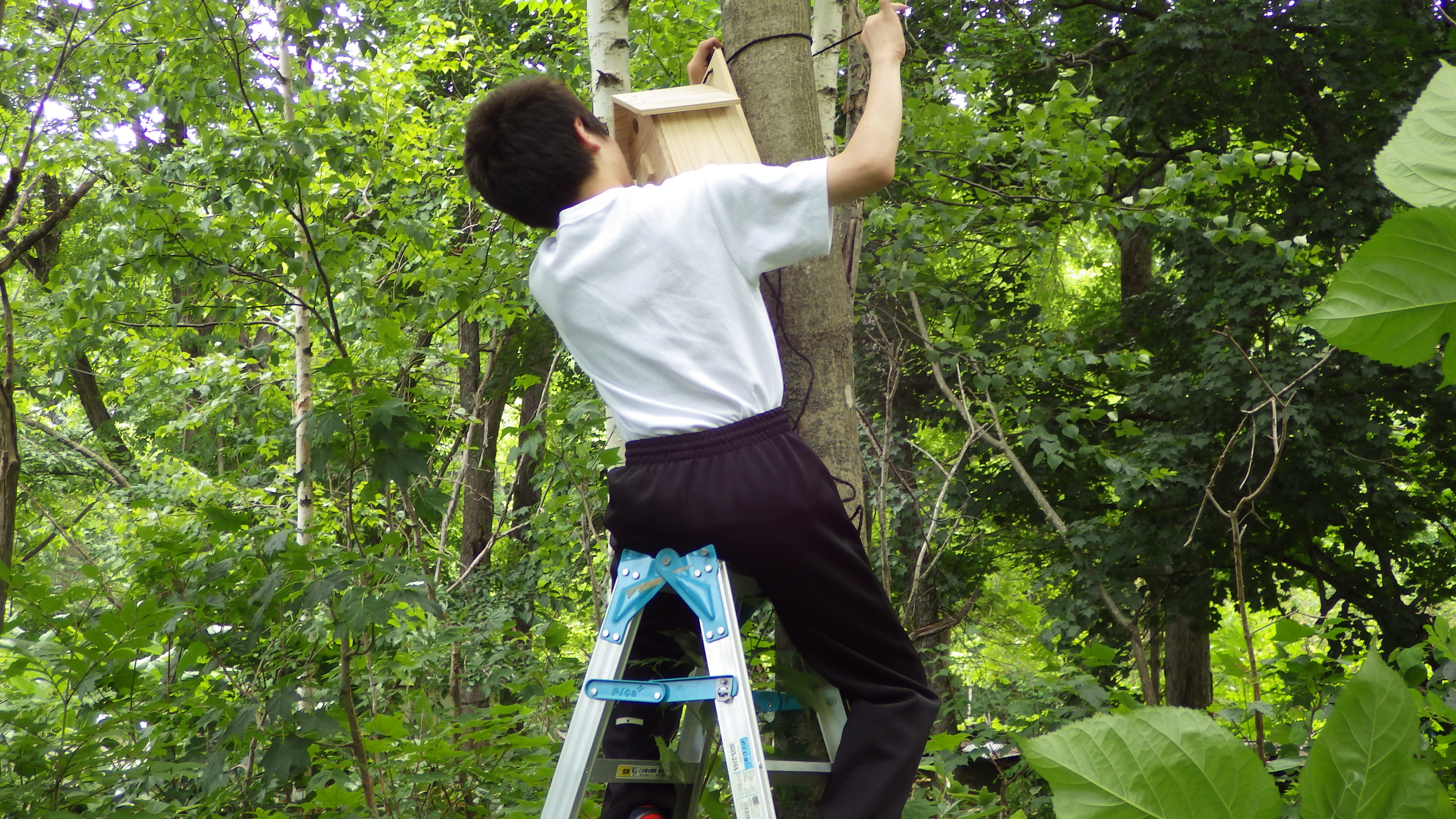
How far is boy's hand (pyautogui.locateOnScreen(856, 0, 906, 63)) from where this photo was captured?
1.86m

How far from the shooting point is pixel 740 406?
66.5 inches

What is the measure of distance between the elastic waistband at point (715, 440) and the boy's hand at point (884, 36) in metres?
0.73

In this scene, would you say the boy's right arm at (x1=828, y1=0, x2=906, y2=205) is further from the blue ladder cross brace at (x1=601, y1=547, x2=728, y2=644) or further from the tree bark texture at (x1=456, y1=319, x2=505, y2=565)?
the tree bark texture at (x1=456, y1=319, x2=505, y2=565)

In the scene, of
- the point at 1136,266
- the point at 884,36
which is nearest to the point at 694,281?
the point at 884,36

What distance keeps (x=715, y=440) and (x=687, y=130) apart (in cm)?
72

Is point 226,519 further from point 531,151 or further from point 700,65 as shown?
point 700,65

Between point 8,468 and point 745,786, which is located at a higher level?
point 8,468

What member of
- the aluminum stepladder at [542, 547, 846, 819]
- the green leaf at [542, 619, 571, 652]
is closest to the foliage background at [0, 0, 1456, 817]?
the green leaf at [542, 619, 571, 652]

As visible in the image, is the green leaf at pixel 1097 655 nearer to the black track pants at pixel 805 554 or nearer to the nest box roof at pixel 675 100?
the black track pants at pixel 805 554

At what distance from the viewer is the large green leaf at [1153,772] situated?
0.37m

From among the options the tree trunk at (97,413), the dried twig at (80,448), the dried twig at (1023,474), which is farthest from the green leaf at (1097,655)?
the tree trunk at (97,413)

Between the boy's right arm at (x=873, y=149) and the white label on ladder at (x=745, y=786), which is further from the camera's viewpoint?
the boy's right arm at (x=873, y=149)

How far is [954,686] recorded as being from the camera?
3789 millimetres

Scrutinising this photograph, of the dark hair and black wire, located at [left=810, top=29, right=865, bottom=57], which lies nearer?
the dark hair
